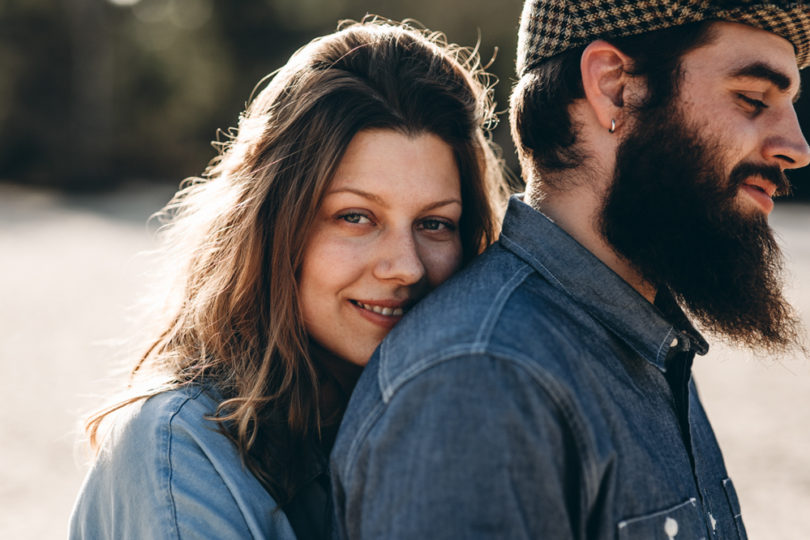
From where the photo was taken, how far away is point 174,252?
96.0 inches

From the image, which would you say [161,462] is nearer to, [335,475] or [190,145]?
[335,475]

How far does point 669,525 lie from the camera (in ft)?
4.60

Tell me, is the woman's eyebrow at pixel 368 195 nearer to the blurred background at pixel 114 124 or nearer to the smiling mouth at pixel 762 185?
the smiling mouth at pixel 762 185

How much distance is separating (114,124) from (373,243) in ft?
63.8

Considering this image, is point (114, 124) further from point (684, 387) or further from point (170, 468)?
point (684, 387)

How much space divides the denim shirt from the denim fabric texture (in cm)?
36

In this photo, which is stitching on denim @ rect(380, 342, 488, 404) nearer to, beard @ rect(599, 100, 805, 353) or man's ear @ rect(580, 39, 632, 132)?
beard @ rect(599, 100, 805, 353)

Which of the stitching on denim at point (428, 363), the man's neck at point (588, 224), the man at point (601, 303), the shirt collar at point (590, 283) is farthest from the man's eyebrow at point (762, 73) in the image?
the stitching on denim at point (428, 363)

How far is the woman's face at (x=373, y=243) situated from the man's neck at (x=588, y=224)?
371 mm

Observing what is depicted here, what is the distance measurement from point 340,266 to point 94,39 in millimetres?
18300

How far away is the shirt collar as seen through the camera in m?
1.56

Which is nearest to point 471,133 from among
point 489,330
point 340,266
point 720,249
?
point 340,266

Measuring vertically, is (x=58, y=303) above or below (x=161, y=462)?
below

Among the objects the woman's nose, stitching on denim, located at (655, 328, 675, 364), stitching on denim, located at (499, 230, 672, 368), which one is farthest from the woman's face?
stitching on denim, located at (655, 328, 675, 364)
